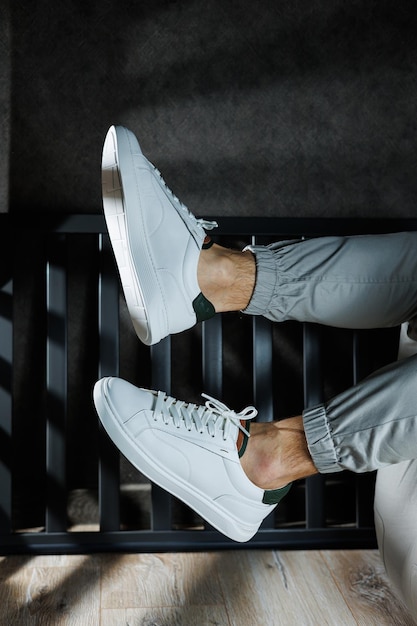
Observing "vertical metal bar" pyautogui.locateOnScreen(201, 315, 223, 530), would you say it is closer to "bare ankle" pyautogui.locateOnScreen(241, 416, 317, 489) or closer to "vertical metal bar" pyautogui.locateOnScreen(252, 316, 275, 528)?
"vertical metal bar" pyautogui.locateOnScreen(252, 316, 275, 528)

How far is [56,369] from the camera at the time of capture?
1.57 meters

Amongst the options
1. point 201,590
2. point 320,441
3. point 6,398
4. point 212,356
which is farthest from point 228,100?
point 201,590

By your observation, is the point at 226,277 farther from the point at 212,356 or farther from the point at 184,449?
the point at 212,356

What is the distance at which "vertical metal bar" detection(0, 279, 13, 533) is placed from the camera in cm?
154

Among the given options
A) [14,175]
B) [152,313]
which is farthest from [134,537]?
[14,175]

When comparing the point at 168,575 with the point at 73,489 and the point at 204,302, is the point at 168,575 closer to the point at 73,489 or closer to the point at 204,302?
the point at 73,489

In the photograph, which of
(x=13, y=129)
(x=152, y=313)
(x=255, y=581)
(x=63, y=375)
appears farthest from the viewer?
(x=13, y=129)

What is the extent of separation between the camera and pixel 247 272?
4.02 feet

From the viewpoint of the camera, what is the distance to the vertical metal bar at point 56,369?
5.13ft

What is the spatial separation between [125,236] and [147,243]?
0.04 metres

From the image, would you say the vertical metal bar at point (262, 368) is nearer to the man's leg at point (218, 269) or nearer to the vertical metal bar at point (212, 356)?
the vertical metal bar at point (212, 356)

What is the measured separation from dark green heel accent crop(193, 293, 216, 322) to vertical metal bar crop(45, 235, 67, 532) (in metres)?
0.45

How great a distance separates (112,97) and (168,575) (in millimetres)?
1107

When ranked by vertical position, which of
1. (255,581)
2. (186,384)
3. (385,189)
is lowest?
(255,581)
